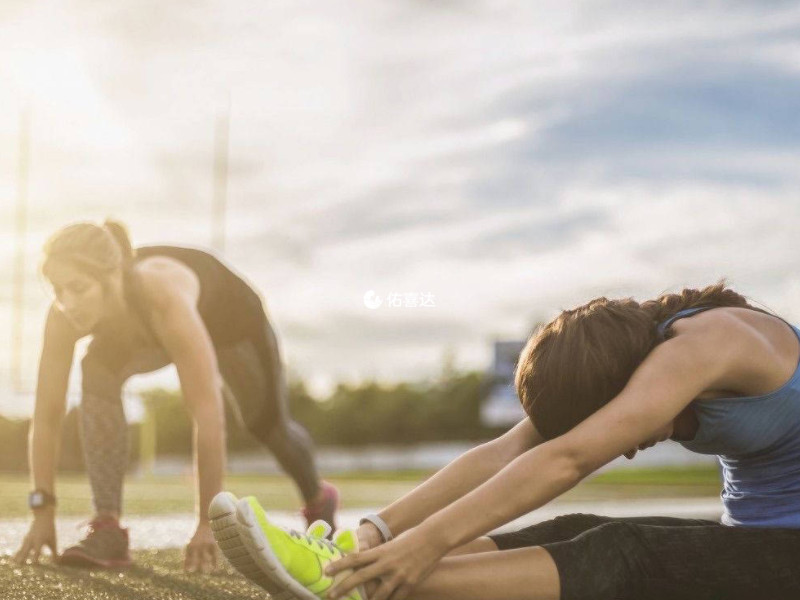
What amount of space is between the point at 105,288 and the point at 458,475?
1.57 m

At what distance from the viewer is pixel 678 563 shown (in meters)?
1.97

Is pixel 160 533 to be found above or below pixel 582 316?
below

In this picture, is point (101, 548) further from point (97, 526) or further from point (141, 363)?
point (141, 363)

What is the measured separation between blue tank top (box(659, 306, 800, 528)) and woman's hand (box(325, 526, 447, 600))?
2.08ft

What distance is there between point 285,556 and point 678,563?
769mm

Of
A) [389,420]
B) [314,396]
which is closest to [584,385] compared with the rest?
[389,420]

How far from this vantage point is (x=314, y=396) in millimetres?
63344

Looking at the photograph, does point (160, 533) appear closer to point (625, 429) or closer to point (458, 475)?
point (458, 475)

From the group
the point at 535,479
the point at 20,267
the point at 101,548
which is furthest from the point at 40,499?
the point at 20,267

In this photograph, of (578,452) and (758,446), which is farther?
(758,446)

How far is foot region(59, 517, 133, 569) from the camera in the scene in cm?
320

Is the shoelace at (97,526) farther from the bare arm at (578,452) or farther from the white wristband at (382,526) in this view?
the bare arm at (578,452)

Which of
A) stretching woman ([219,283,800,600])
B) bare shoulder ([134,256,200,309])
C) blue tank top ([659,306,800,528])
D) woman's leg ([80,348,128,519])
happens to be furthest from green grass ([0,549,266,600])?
blue tank top ([659,306,800,528])

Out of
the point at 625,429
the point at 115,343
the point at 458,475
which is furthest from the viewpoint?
the point at 115,343
